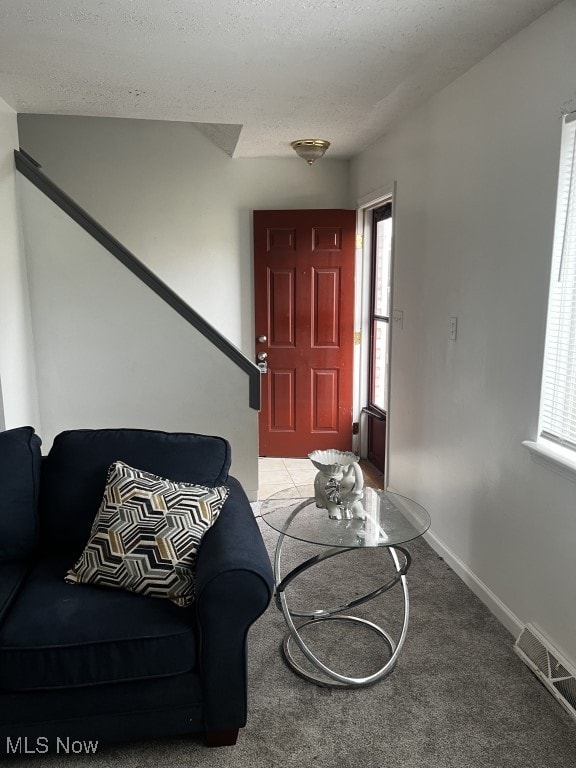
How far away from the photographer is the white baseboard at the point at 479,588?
8.00 ft

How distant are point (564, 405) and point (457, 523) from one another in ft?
3.34

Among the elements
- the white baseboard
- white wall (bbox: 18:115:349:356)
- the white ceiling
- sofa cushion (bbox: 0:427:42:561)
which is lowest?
the white baseboard

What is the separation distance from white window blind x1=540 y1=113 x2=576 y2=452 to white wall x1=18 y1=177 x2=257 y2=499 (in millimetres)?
1939

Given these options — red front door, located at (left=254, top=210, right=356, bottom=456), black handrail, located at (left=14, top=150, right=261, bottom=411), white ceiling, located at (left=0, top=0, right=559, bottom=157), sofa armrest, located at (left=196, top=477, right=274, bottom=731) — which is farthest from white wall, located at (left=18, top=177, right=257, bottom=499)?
sofa armrest, located at (left=196, top=477, right=274, bottom=731)

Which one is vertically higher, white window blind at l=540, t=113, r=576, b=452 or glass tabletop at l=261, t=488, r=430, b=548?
white window blind at l=540, t=113, r=576, b=452

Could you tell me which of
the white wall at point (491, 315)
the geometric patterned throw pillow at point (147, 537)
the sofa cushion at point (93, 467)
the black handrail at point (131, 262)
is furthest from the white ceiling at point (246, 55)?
the geometric patterned throw pillow at point (147, 537)

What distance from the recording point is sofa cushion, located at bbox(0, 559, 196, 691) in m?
1.68

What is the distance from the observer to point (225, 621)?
174 centimetres

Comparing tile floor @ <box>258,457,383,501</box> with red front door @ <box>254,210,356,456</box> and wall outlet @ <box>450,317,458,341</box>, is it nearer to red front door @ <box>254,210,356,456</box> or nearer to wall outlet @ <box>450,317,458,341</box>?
red front door @ <box>254,210,356,456</box>

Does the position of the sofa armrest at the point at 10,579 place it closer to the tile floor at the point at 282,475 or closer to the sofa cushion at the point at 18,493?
the sofa cushion at the point at 18,493

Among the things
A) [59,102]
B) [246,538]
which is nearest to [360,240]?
[59,102]

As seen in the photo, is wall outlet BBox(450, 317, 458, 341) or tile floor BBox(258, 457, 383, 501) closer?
wall outlet BBox(450, 317, 458, 341)

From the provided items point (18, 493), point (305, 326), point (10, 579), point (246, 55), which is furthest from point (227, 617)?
point (305, 326)

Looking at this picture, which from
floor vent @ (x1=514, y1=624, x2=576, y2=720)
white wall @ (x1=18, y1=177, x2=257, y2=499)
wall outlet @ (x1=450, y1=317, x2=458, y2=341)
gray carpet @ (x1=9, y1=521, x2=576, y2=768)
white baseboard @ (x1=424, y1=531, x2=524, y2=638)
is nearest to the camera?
gray carpet @ (x1=9, y1=521, x2=576, y2=768)
